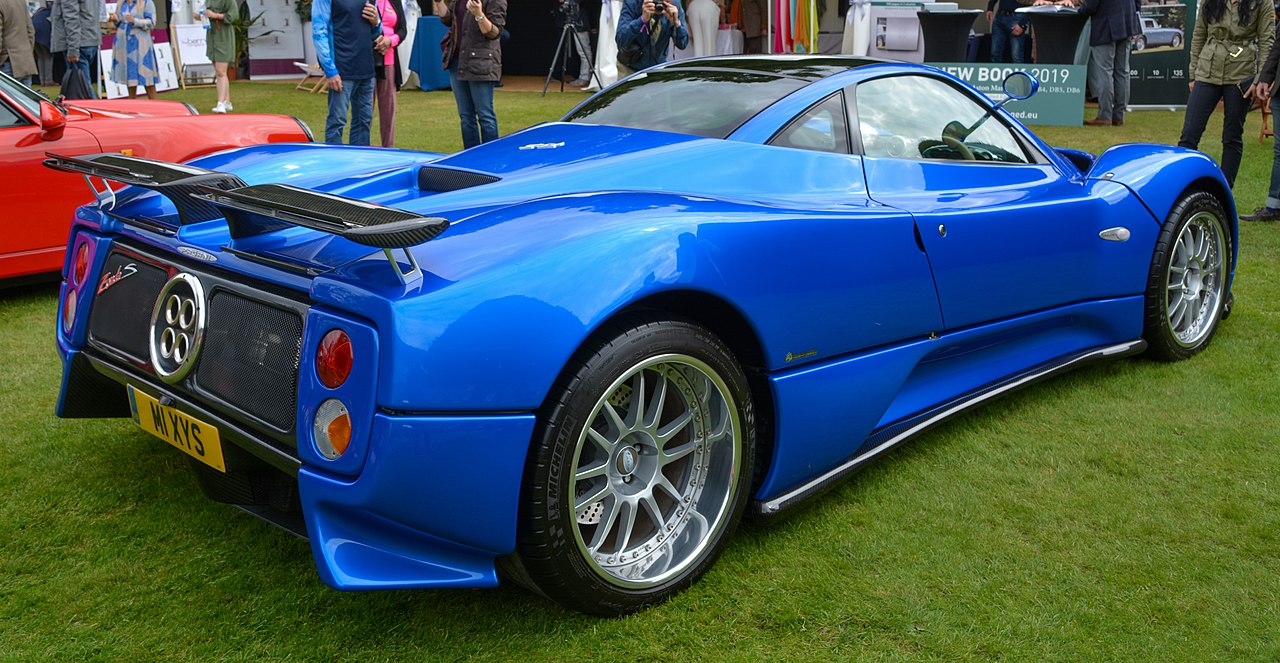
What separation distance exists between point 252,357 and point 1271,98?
710 cm

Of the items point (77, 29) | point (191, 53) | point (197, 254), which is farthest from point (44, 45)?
point (197, 254)

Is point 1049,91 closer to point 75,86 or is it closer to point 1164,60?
point 1164,60

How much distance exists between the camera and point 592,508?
2.48 metres

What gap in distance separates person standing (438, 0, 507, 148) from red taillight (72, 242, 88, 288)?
16.9ft

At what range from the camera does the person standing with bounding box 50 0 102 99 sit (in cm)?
1123

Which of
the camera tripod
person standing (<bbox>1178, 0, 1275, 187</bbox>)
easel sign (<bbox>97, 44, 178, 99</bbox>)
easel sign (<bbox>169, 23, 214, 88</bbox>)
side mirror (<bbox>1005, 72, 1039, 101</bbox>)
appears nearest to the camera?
side mirror (<bbox>1005, 72, 1039, 101</bbox>)

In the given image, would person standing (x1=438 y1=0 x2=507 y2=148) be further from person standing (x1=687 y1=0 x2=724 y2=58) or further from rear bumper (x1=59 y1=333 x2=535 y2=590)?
person standing (x1=687 y1=0 x2=724 y2=58)

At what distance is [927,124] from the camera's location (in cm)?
360

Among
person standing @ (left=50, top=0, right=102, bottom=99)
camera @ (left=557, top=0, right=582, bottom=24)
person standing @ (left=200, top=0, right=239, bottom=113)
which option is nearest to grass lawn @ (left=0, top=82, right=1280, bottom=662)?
person standing @ (left=50, top=0, right=102, bottom=99)

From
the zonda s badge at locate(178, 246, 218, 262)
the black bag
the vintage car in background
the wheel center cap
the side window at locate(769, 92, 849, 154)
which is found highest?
the vintage car in background

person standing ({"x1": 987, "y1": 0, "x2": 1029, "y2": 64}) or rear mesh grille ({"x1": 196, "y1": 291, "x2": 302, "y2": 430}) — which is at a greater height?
person standing ({"x1": 987, "y1": 0, "x2": 1029, "y2": 64})

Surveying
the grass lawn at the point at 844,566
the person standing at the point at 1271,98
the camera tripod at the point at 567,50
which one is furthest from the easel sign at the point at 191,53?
the person standing at the point at 1271,98

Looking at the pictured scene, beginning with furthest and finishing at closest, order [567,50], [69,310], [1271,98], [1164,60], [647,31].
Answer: [567,50] < [1164,60] < [647,31] < [1271,98] < [69,310]

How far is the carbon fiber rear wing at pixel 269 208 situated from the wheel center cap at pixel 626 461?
0.67 metres
